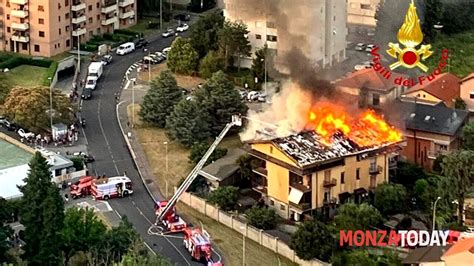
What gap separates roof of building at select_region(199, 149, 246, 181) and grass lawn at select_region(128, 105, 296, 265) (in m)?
1.06

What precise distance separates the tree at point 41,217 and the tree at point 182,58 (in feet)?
51.1

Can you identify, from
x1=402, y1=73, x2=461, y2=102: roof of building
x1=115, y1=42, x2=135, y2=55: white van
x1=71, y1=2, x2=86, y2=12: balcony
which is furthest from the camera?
x1=115, y1=42, x2=135, y2=55: white van

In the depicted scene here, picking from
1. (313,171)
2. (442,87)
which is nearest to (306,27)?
(442,87)

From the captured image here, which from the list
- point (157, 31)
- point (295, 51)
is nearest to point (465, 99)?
point (295, 51)

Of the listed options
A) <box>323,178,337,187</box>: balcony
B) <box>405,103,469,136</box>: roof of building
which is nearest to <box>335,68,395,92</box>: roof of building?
<box>405,103,469,136</box>: roof of building

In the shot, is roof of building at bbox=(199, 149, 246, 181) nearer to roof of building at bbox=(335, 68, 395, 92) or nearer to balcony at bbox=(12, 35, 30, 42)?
roof of building at bbox=(335, 68, 395, 92)

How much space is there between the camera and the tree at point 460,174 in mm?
29734

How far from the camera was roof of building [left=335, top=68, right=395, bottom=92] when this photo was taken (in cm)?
3462

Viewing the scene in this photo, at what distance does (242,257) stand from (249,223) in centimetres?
132

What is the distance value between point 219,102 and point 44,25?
11669 millimetres

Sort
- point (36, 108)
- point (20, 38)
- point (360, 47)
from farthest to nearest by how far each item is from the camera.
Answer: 1. point (20, 38)
2. point (360, 47)
3. point (36, 108)

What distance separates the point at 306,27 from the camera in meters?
36.3

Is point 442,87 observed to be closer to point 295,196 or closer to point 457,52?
point 457,52

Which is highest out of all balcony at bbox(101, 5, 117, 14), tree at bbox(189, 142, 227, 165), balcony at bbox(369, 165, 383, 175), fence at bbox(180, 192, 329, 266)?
balcony at bbox(101, 5, 117, 14)
